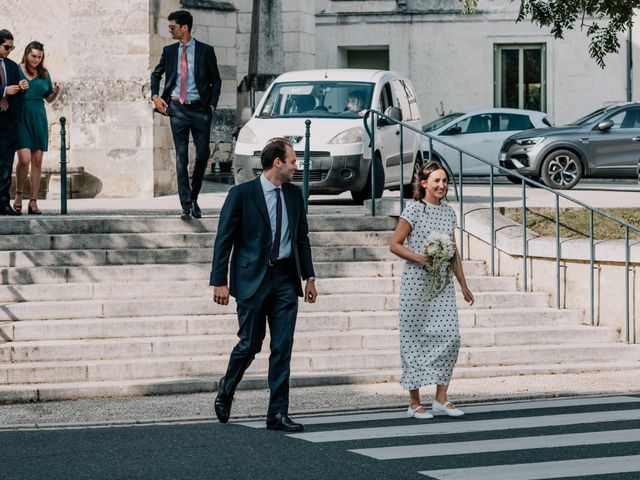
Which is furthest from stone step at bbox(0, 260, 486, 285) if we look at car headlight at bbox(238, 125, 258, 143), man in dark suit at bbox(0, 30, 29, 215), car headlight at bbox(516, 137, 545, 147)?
car headlight at bbox(516, 137, 545, 147)

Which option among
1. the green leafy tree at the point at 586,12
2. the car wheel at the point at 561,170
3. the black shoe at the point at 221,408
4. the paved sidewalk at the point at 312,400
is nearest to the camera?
the black shoe at the point at 221,408

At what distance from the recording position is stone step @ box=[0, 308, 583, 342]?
473 inches

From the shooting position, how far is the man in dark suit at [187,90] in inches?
557

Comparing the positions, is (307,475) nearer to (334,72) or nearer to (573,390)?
(573,390)

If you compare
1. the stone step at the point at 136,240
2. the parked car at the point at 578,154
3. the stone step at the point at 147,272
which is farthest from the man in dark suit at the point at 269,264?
the parked car at the point at 578,154

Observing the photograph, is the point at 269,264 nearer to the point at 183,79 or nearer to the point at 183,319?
the point at 183,319

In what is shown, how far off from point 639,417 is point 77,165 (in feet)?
39.6

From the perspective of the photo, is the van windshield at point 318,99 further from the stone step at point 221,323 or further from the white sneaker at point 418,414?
the white sneaker at point 418,414

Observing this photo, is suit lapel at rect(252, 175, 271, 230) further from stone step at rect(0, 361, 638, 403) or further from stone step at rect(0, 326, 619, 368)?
stone step at rect(0, 326, 619, 368)

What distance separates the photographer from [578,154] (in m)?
24.0

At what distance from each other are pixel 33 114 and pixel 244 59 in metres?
14.5

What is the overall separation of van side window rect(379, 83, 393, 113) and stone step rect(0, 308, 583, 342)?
630 centimetres

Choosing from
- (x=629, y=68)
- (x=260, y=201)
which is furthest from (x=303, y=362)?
(x=629, y=68)

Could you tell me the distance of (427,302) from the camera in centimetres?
998
